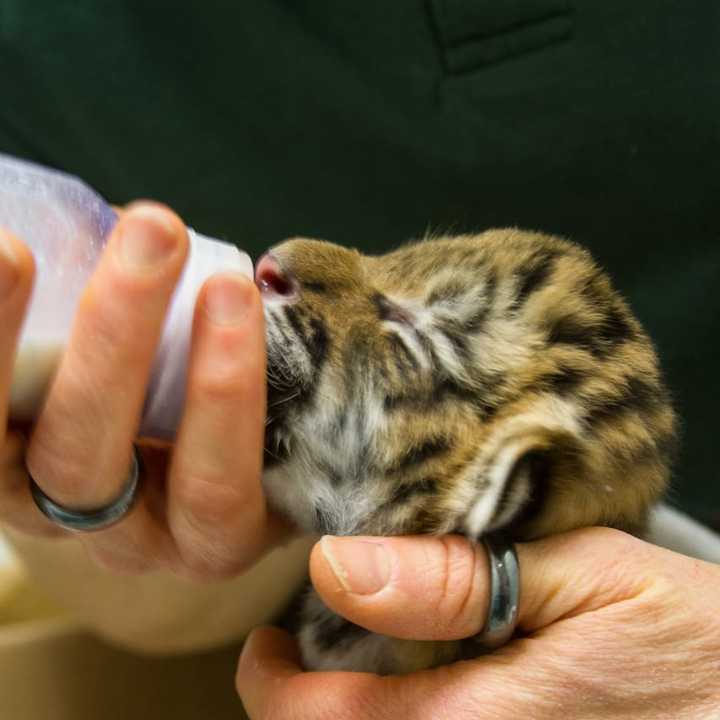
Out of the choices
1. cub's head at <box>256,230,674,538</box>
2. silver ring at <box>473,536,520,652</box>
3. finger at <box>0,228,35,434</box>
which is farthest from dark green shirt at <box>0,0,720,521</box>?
finger at <box>0,228,35,434</box>

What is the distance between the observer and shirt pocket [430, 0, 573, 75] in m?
1.39

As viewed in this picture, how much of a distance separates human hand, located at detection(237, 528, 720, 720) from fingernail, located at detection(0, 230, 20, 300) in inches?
12.8

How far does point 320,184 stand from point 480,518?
2.93 ft

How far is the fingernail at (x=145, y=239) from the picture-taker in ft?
2.27

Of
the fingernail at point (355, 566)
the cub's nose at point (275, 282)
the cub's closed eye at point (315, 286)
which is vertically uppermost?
the cub's nose at point (275, 282)

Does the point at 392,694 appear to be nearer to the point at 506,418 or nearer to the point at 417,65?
the point at 506,418

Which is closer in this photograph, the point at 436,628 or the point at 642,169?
the point at 436,628

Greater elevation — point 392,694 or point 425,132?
point 425,132

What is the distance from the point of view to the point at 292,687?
2.98 feet

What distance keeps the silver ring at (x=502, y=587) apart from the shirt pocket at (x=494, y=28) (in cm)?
90

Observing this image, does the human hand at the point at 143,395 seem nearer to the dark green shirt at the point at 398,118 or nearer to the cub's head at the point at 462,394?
the cub's head at the point at 462,394

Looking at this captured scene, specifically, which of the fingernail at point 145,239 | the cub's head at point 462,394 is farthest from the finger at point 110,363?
the cub's head at point 462,394

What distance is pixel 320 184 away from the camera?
154 centimetres

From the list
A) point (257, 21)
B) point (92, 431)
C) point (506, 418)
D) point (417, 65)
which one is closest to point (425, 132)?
→ point (417, 65)
